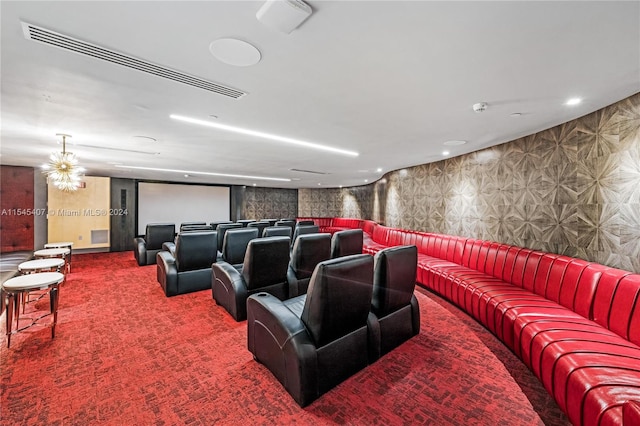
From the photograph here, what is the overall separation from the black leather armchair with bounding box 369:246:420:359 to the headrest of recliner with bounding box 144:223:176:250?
6262 millimetres

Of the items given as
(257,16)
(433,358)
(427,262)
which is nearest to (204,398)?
(433,358)

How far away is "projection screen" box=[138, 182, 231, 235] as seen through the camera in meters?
9.71

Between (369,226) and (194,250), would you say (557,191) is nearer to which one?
(194,250)

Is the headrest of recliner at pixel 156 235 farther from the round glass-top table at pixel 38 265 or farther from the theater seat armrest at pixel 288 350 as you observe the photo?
the theater seat armrest at pixel 288 350

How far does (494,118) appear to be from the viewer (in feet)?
9.91

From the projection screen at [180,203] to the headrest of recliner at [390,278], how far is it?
10.3m

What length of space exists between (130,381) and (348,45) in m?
3.16

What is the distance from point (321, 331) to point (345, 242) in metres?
2.43

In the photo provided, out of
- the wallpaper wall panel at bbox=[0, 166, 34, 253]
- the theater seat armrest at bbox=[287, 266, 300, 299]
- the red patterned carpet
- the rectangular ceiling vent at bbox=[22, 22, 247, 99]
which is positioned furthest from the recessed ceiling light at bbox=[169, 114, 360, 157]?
the wallpaper wall panel at bbox=[0, 166, 34, 253]

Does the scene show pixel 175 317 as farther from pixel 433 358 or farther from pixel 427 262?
pixel 427 262

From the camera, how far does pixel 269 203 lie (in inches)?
533

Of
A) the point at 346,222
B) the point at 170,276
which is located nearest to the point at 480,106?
the point at 170,276

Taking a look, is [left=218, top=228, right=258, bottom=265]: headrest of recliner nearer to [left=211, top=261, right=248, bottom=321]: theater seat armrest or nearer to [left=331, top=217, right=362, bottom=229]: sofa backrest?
Answer: [left=211, top=261, right=248, bottom=321]: theater seat armrest

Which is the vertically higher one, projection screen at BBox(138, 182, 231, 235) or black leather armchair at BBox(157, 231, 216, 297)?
projection screen at BBox(138, 182, 231, 235)
